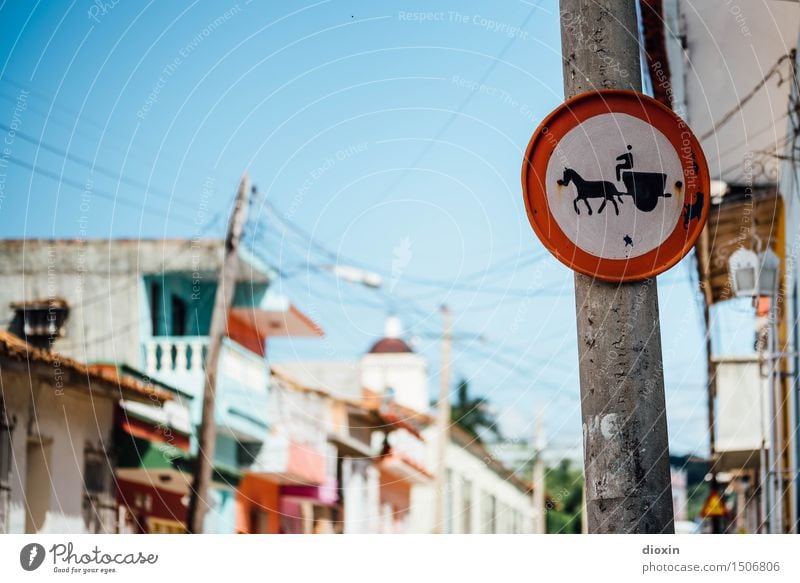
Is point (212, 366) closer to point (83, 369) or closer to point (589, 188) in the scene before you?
point (83, 369)

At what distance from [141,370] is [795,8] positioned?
559 centimetres

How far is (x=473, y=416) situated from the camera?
1064 inches

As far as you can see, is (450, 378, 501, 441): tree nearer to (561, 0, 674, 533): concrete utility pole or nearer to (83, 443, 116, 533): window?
(83, 443, 116, 533): window

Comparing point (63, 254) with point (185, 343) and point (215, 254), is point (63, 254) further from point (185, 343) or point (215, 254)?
point (215, 254)

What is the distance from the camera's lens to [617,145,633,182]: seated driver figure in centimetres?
332

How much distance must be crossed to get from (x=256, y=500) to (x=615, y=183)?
34.3 ft

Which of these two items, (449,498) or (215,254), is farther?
(449,498)

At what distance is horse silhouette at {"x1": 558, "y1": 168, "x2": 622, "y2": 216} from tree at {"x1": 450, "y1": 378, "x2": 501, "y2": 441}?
18.9 meters

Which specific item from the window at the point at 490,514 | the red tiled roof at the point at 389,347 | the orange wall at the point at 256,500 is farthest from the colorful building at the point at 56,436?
the window at the point at 490,514

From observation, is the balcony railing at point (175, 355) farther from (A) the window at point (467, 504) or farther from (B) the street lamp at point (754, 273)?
(A) the window at point (467, 504)

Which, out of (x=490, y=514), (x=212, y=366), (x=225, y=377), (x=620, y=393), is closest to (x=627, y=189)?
(x=620, y=393)

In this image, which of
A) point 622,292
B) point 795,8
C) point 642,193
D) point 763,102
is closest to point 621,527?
point 622,292

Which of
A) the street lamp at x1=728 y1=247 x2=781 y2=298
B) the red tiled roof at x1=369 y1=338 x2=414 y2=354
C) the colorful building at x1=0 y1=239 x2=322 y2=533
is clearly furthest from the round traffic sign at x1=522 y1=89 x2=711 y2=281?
the red tiled roof at x1=369 y1=338 x2=414 y2=354

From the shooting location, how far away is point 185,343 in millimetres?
10211
